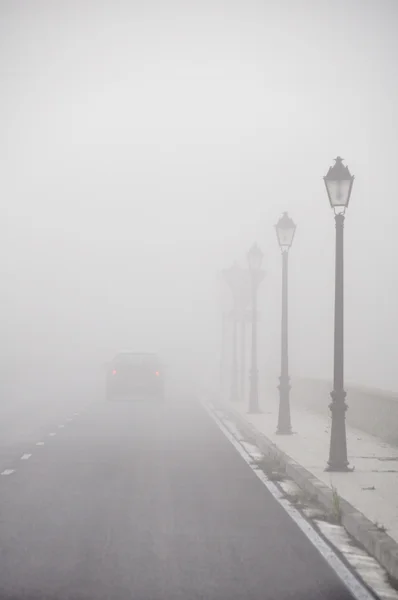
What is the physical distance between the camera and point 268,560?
6.50m

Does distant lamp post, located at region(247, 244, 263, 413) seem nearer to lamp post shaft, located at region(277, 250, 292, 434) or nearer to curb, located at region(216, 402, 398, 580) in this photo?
lamp post shaft, located at region(277, 250, 292, 434)

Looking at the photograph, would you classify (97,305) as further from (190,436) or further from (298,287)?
(190,436)

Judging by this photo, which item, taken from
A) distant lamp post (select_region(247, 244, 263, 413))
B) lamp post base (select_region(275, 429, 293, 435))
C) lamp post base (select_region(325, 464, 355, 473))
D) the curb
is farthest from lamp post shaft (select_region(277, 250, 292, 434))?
lamp post base (select_region(325, 464, 355, 473))

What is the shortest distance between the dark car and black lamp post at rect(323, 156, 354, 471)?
18278 millimetres

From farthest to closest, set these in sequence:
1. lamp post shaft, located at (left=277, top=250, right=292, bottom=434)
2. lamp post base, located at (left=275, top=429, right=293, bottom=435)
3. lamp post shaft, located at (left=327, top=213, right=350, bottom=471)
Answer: lamp post shaft, located at (left=277, top=250, right=292, bottom=434)
lamp post base, located at (left=275, top=429, right=293, bottom=435)
lamp post shaft, located at (left=327, top=213, right=350, bottom=471)

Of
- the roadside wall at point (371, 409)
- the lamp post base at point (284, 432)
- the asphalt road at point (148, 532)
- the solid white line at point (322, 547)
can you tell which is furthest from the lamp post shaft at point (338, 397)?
the lamp post base at point (284, 432)

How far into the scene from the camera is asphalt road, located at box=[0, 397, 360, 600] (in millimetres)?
5652

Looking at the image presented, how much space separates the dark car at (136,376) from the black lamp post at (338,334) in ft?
60.0

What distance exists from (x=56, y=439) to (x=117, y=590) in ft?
38.0

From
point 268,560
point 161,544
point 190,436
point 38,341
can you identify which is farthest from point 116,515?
point 38,341

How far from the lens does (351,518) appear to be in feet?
25.4

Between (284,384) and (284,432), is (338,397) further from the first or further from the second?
(284,384)

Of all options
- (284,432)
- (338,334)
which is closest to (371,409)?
(284,432)

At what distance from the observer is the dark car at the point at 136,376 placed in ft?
100
